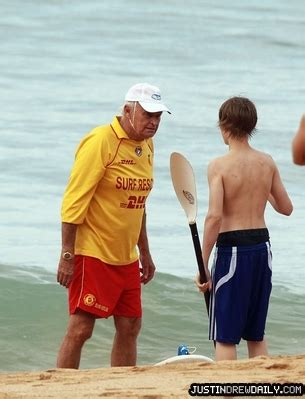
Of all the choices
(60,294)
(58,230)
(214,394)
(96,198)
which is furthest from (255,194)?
(58,230)

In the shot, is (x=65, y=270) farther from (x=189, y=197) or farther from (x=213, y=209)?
(x=189, y=197)

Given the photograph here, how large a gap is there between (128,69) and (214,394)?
19.6m

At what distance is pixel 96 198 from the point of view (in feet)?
23.9

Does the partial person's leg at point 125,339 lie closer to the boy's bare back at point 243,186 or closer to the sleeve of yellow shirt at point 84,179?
the sleeve of yellow shirt at point 84,179

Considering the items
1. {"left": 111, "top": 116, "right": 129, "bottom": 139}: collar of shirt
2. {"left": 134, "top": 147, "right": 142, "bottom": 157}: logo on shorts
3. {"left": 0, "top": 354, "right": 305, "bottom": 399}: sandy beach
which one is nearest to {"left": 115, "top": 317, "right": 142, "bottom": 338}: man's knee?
{"left": 0, "top": 354, "right": 305, "bottom": 399}: sandy beach

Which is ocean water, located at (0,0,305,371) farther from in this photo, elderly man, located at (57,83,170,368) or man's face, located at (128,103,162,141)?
man's face, located at (128,103,162,141)

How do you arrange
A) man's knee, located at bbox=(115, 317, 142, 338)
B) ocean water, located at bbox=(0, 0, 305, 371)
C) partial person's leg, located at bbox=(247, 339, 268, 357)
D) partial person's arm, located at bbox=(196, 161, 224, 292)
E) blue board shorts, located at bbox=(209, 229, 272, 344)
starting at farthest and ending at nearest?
ocean water, located at bbox=(0, 0, 305, 371), man's knee, located at bbox=(115, 317, 142, 338), partial person's leg, located at bbox=(247, 339, 268, 357), blue board shorts, located at bbox=(209, 229, 272, 344), partial person's arm, located at bbox=(196, 161, 224, 292)

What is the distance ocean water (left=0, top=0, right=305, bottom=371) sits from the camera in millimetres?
11008

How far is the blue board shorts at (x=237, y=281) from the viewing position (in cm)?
713

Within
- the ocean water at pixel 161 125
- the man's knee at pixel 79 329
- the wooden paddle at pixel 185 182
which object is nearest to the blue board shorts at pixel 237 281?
the wooden paddle at pixel 185 182

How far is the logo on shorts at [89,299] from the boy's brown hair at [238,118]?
→ 1149mm

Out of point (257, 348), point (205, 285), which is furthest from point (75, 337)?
point (257, 348)

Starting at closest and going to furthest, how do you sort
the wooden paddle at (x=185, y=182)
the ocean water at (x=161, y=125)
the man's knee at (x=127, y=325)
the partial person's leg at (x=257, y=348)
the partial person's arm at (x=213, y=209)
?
the partial person's arm at (x=213, y=209) < the partial person's leg at (x=257, y=348) < the man's knee at (x=127, y=325) < the wooden paddle at (x=185, y=182) < the ocean water at (x=161, y=125)

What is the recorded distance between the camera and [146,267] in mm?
7746
